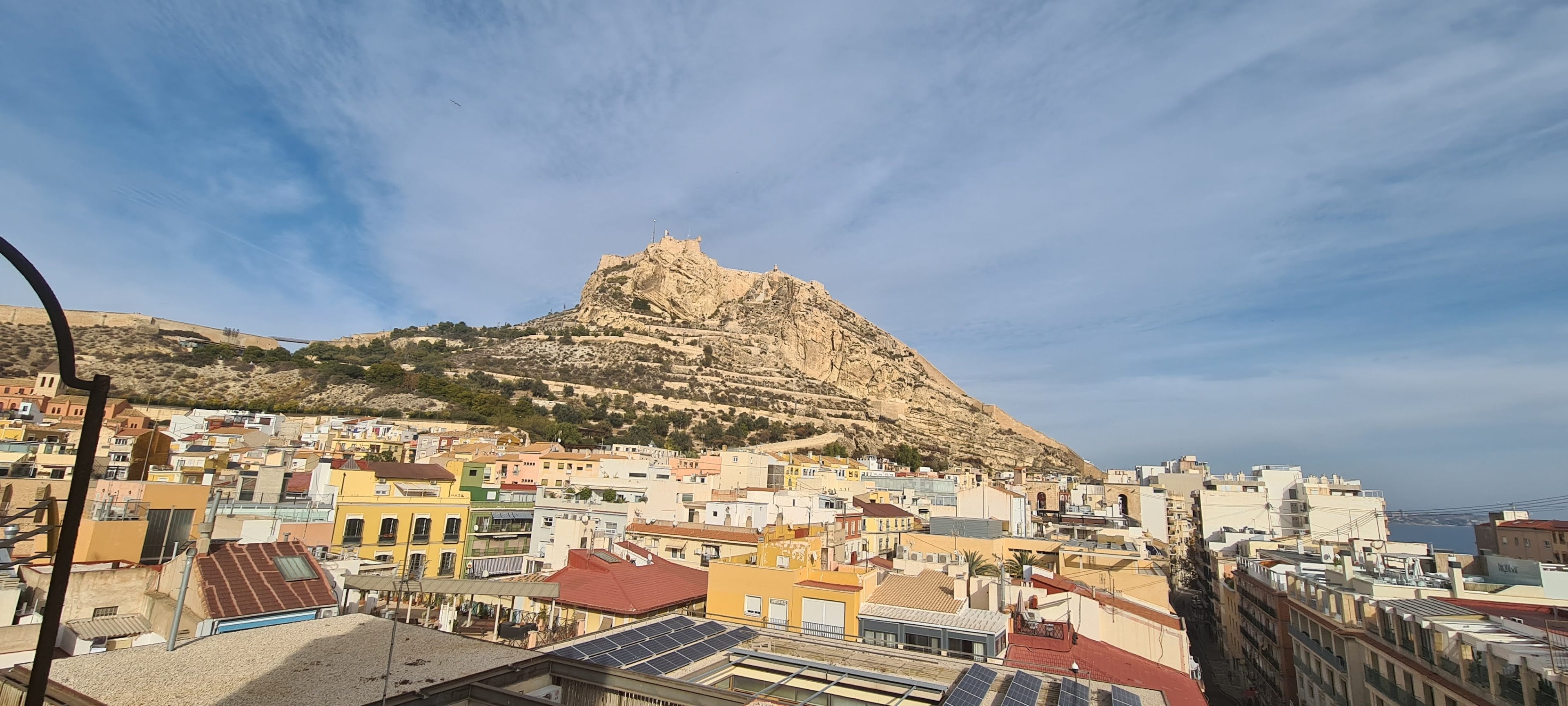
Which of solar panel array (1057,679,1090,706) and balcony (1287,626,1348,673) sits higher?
solar panel array (1057,679,1090,706)

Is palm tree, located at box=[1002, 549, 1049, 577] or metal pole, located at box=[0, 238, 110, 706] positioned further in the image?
palm tree, located at box=[1002, 549, 1049, 577]

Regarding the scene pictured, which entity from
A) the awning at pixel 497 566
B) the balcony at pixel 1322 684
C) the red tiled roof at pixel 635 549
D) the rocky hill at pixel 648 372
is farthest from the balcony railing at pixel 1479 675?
the rocky hill at pixel 648 372

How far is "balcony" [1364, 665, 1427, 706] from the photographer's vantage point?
14844mm

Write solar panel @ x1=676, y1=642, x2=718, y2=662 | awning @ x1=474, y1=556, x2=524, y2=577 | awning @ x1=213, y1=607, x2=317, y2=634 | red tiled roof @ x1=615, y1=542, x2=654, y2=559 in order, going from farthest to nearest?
1. awning @ x1=474, y1=556, x2=524, y2=577
2. red tiled roof @ x1=615, y1=542, x2=654, y2=559
3. awning @ x1=213, y1=607, x2=317, y2=634
4. solar panel @ x1=676, y1=642, x2=718, y2=662

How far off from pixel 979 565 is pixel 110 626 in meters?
23.7

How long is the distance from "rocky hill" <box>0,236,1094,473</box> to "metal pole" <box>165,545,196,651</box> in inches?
1997

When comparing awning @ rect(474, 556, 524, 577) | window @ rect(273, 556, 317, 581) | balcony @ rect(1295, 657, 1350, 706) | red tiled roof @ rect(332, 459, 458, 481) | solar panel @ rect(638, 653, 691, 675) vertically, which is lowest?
balcony @ rect(1295, 657, 1350, 706)

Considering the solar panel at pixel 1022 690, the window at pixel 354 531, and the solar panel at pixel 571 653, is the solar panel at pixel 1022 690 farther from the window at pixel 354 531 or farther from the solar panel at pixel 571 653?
the window at pixel 354 531

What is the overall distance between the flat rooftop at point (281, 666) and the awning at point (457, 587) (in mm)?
3692

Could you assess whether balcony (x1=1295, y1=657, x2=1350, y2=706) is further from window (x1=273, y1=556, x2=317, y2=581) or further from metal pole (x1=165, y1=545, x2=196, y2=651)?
metal pole (x1=165, y1=545, x2=196, y2=651)

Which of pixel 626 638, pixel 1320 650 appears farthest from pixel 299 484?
pixel 1320 650

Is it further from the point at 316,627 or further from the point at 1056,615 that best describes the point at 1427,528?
the point at 316,627

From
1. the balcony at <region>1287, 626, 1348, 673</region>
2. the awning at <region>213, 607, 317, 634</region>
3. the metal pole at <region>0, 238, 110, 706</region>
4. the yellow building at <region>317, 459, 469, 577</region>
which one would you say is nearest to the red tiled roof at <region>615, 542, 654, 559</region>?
the yellow building at <region>317, 459, 469, 577</region>

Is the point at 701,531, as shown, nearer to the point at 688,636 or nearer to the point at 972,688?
the point at 688,636
